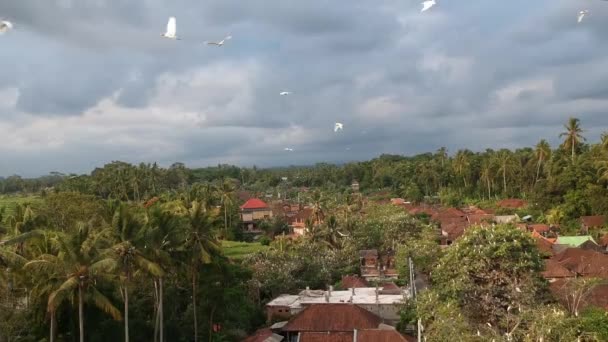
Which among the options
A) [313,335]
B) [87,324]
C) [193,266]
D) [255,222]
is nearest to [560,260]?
[313,335]

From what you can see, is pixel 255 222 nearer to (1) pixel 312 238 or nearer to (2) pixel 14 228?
(1) pixel 312 238

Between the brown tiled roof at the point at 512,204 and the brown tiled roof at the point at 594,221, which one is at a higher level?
the brown tiled roof at the point at 512,204

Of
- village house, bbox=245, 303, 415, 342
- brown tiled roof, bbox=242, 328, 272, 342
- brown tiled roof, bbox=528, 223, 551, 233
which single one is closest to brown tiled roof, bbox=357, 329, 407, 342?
village house, bbox=245, 303, 415, 342

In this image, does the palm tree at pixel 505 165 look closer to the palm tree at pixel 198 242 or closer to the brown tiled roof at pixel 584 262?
the brown tiled roof at pixel 584 262

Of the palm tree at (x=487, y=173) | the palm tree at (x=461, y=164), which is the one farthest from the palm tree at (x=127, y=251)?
the palm tree at (x=461, y=164)

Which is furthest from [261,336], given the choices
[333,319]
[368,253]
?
[368,253]

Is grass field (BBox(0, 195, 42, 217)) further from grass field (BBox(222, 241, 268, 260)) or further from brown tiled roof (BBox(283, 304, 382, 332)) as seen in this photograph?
brown tiled roof (BBox(283, 304, 382, 332))
